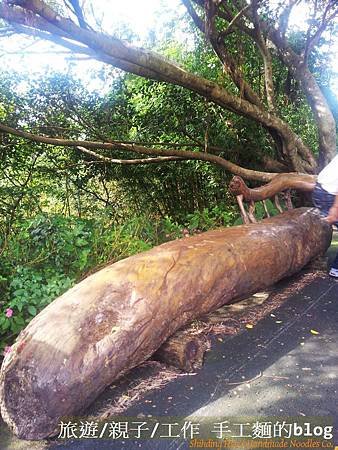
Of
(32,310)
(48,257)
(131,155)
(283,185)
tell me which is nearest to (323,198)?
(283,185)

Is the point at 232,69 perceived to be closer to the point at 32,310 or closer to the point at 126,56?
the point at 126,56

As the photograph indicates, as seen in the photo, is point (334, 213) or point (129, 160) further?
point (129, 160)

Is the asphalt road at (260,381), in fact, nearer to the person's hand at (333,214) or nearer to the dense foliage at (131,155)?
the person's hand at (333,214)

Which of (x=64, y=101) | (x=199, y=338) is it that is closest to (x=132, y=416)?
(x=199, y=338)

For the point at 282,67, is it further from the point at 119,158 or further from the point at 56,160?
the point at 56,160

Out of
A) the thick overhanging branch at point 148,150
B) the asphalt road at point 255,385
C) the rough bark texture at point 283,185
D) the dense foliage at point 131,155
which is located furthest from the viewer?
the thick overhanging branch at point 148,150

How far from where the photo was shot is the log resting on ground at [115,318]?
169 cm

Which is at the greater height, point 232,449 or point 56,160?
point 56,160

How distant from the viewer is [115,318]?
1.98 m

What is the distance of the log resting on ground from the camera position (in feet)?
5.55

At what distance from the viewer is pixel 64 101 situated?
208 inches

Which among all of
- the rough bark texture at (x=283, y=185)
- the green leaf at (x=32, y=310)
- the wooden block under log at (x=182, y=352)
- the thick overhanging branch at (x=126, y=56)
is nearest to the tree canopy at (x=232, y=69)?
the thick overhanging branch at (x=126, y=56)

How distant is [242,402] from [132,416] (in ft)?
1.85

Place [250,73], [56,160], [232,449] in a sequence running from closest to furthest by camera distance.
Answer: [232,449]
[56,160]
[250,73]
